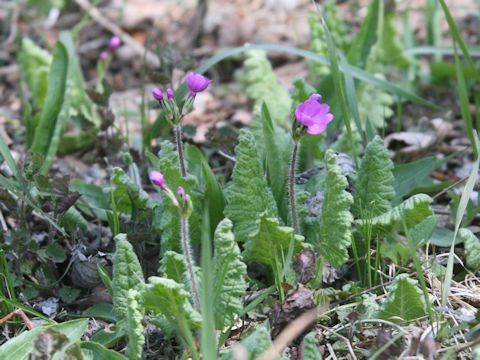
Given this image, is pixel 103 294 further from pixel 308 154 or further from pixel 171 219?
pixel 308 154

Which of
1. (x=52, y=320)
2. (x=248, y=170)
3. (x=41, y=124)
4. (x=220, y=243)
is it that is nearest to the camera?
(x=220, y=243)

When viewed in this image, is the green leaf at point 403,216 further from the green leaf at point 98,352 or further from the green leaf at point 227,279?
the green leaf at point 98,352

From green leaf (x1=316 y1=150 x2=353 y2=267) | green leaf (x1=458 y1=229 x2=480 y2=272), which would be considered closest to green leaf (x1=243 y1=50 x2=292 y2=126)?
green leaf (x1=316 y1=150 x2=353 y2=267)

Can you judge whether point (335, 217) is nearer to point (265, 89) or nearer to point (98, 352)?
point (98, 352)

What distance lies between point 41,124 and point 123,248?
1.16 meters

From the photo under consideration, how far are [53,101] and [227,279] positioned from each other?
55.4 inches

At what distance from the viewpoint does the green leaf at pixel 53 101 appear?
9.55ft

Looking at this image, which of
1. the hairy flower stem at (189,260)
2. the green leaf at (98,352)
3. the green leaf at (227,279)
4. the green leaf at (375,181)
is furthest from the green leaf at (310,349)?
the green leaf at (375,181)

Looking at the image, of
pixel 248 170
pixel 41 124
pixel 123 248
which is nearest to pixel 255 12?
pixel 41 124

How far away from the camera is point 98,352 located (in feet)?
6.06

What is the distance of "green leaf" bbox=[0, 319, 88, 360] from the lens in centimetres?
188

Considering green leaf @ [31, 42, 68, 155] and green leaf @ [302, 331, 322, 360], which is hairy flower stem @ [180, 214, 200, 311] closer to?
green leaf @ [302, 331, 322, 360]

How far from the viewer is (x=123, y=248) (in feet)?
6.38

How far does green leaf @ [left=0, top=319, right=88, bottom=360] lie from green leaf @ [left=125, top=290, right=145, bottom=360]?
6.1 inches
